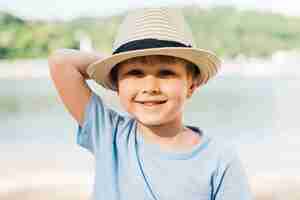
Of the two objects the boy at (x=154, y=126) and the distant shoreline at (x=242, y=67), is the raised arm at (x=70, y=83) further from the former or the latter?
the distant shoreline at (x=242, y=67)

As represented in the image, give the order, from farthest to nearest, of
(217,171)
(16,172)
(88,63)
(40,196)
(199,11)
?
(199,11) → (16,172) → (40,196) → (88,63) → (217,171)

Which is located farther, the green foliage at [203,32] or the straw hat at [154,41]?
the green foliage at [203,32]

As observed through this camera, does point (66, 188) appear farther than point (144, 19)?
Yes

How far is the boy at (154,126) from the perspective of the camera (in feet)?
3.10

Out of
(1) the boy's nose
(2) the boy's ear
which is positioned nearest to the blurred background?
(2) the boy's ear

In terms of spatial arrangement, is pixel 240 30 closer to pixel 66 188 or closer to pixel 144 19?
pixel 66 188

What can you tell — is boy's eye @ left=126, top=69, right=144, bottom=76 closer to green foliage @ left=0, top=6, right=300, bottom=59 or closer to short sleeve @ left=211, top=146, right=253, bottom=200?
short sleeve @ left=211, top=146, right=253, bottom=200

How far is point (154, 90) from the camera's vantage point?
3.09ft

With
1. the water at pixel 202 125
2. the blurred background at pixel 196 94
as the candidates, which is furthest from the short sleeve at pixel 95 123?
the water at pixel 202 125

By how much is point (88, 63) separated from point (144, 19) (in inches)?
5.6

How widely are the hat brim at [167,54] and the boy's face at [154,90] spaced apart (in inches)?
0.9

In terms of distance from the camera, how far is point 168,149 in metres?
0.98

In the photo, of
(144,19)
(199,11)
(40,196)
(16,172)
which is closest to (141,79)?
(144,19)

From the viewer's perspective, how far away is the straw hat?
94 centimetres
